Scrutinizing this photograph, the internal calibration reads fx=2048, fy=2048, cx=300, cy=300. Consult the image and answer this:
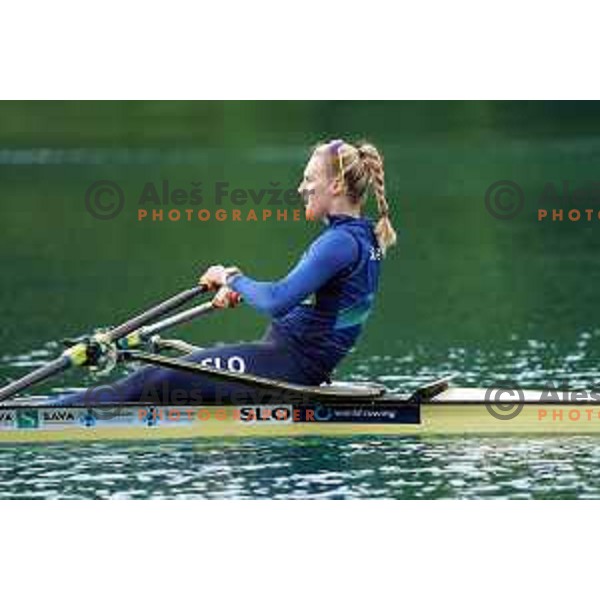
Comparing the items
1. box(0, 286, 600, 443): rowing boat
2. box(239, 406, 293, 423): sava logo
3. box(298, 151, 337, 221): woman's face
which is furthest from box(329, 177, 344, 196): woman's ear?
box(239, 406, 293, 423): sava logo

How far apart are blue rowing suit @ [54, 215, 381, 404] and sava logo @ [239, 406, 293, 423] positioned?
89 millimetres

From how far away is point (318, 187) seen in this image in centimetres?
921

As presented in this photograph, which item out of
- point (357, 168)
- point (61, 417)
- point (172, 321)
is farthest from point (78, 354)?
point (357, 168)

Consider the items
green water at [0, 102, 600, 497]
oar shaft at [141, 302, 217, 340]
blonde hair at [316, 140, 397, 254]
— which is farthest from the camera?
green water at [0, 102, 600, 497]

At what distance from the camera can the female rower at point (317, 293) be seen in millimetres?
9195

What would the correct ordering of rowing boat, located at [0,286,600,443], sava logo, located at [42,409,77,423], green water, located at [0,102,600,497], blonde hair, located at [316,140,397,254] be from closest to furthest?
blonde hair, located at [316,140,397,254] < rowing boat, located at [0,286,600,443] < sava logo, located at [42,409,77,423] < green water, located at [0,102,600,497]

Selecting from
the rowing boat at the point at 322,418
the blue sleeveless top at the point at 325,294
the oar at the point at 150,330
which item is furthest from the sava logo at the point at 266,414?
the oar at the point at 150,330

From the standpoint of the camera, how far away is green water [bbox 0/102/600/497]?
11180 mm

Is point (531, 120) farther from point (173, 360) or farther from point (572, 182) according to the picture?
point (173, 360)

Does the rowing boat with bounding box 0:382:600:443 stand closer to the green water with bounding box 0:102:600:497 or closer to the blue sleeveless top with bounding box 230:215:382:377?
the green water with bounding box 0:102:600:497

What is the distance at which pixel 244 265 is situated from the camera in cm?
1505

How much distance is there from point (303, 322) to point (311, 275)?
13.0 inches

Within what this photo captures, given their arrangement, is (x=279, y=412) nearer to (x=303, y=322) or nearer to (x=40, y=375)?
(x=303, y=322)

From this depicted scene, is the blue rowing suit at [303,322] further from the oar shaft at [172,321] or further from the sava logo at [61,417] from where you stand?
the oar shaft at [172,321]
